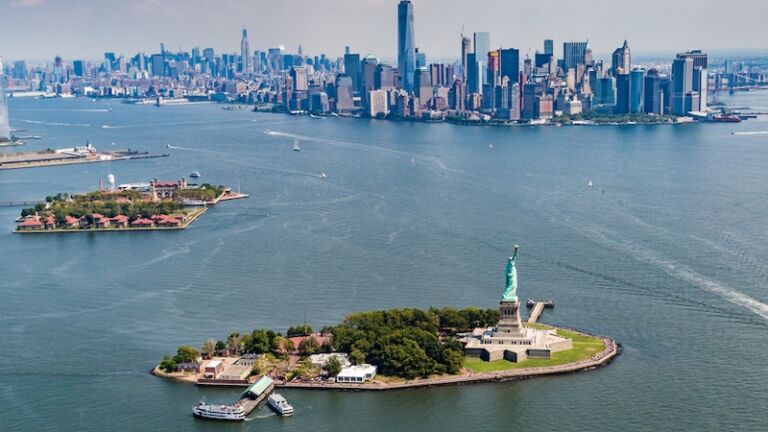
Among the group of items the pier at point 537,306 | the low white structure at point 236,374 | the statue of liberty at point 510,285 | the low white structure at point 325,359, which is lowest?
the low white structure at point 236,374

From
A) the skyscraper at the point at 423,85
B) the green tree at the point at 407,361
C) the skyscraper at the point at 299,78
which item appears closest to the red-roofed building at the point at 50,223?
the green tree at the point at 407,361

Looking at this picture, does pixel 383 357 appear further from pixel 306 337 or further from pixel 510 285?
pixel 510 285

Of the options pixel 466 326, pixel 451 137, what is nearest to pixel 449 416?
pixel 466 326

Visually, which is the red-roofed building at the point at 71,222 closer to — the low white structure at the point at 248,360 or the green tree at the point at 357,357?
the low white structure at the point at 248,360

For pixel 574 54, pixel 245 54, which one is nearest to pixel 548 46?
pixel 574 54

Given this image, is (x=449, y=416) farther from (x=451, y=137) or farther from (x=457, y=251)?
(x=451, y=137)

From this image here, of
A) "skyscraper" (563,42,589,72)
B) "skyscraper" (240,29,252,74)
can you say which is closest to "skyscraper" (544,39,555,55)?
"skyscraper" (563,42,589,72)

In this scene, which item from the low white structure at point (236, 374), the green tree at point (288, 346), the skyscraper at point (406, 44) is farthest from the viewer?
the skyscraper at point (406, 44)
